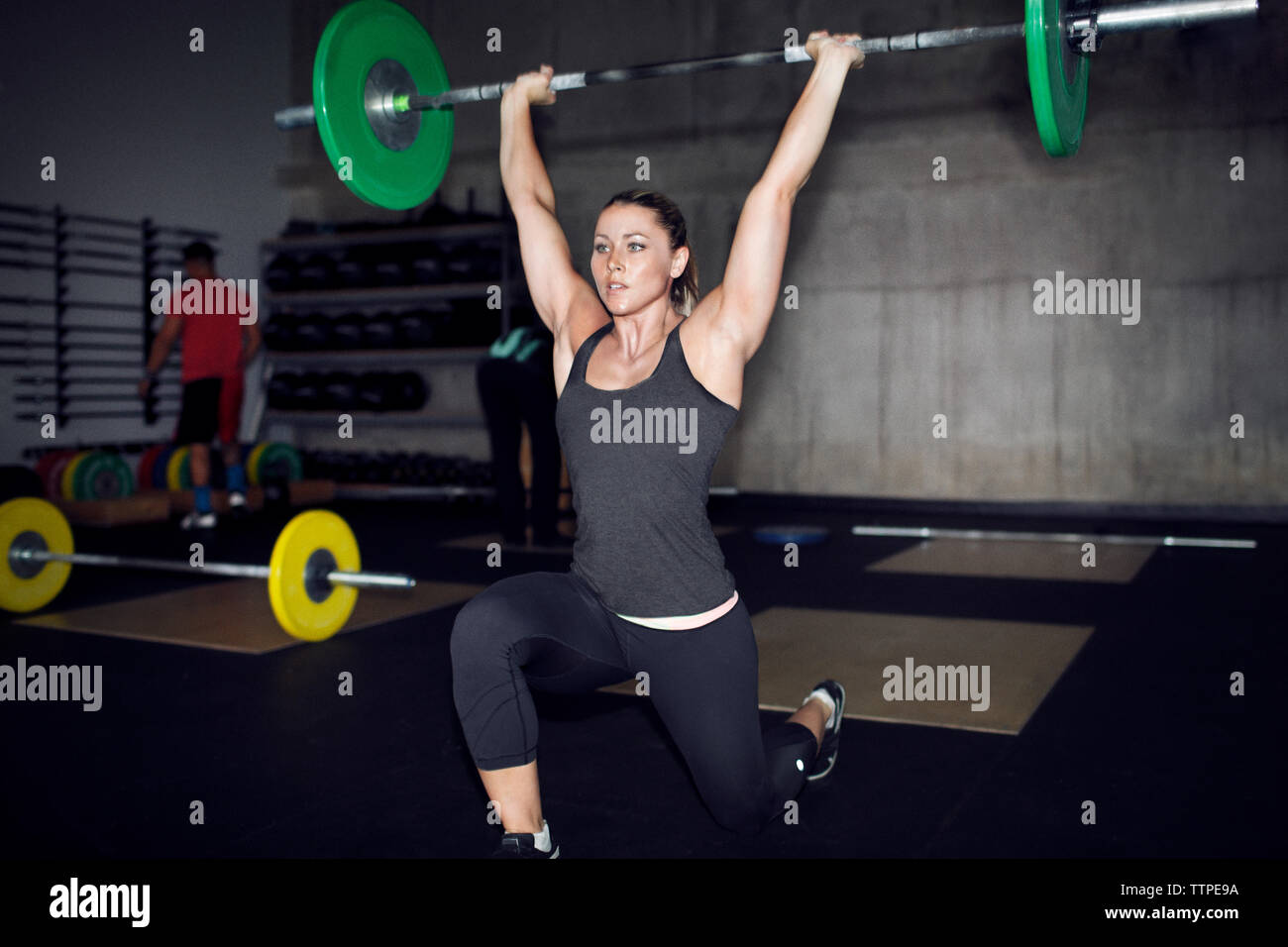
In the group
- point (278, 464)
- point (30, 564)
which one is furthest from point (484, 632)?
point (278, 464)

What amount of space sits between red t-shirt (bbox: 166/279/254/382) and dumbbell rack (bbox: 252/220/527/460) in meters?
1.45

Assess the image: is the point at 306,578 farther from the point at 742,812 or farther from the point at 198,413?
the point at 198,413

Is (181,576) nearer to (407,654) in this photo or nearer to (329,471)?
(407,654)

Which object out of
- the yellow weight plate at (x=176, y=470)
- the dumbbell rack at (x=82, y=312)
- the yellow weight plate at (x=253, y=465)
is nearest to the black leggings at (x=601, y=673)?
the yellow weight plate at (x=176, y=470)

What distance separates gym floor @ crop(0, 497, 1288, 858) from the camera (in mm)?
1487

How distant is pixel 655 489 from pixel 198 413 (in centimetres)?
396

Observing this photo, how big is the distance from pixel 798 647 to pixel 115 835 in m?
1.61

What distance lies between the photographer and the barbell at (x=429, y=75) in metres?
1.55

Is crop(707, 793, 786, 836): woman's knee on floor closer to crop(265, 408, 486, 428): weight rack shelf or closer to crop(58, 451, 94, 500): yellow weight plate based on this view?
crop(58, 451, 94, 500): yellow weight plate

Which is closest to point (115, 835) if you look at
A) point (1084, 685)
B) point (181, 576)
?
point (1084, 685)

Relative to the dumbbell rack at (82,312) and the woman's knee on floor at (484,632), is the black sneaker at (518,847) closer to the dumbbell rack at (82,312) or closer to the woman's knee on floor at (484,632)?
the woman's knee on floor at (484,632)

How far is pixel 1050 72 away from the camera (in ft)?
5.13

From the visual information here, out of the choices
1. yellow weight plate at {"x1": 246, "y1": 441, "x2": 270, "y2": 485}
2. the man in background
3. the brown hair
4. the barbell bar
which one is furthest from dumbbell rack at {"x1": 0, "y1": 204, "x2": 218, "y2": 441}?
the brown hair

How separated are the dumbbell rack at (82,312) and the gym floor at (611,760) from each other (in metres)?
2.89
